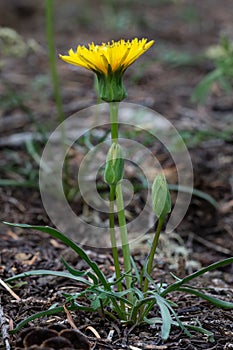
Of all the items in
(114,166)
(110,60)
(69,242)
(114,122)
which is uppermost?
(110,60)

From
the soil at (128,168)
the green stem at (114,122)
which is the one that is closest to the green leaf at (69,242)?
the soil at (128,168)

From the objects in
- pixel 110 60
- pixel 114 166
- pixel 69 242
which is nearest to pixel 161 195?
pixel 114 166

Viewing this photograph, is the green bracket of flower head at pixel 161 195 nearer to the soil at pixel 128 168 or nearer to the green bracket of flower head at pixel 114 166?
the green bracket of flower head at pixel 114 166

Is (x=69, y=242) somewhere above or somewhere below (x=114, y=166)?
below

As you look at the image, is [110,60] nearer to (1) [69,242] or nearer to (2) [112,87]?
(2) [112,87]

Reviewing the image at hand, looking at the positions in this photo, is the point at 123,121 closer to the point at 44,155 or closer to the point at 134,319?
the point at 44,155

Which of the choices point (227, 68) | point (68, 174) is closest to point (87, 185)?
point (68, 174)
